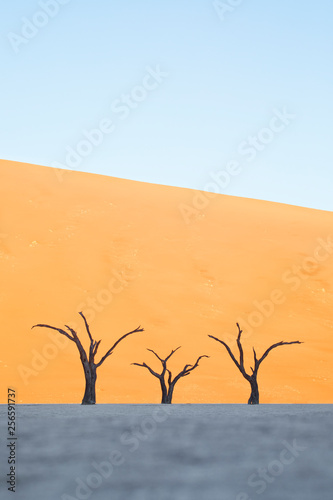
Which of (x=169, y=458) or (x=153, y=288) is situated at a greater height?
(x=153, y=288)

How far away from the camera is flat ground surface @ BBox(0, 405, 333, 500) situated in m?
4.89

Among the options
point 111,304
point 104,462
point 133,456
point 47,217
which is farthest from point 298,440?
point 47,217

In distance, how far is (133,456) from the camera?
6449 mm

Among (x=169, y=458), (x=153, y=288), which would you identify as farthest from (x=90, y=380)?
(x=153, y=288)

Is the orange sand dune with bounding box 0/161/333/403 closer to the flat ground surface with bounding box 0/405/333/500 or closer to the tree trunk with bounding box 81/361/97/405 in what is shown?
the tree trunk with bounding box 81/361/97/405

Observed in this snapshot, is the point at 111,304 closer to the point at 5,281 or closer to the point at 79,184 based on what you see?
the point at 5,281

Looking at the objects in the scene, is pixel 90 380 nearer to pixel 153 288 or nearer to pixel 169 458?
pixel 169 458

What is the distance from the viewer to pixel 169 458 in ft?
21.0

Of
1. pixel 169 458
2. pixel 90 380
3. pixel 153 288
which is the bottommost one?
pixel 169 458

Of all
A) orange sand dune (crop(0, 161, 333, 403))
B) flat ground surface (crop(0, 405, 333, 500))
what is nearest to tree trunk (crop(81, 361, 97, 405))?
flat ground surface (crop(0, 405, 333, 500))

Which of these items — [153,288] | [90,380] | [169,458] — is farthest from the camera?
[153,288]

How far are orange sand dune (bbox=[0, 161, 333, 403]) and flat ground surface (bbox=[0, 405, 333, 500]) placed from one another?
10287 millimetres

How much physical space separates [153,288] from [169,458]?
797 inches

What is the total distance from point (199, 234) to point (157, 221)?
6.61ft
